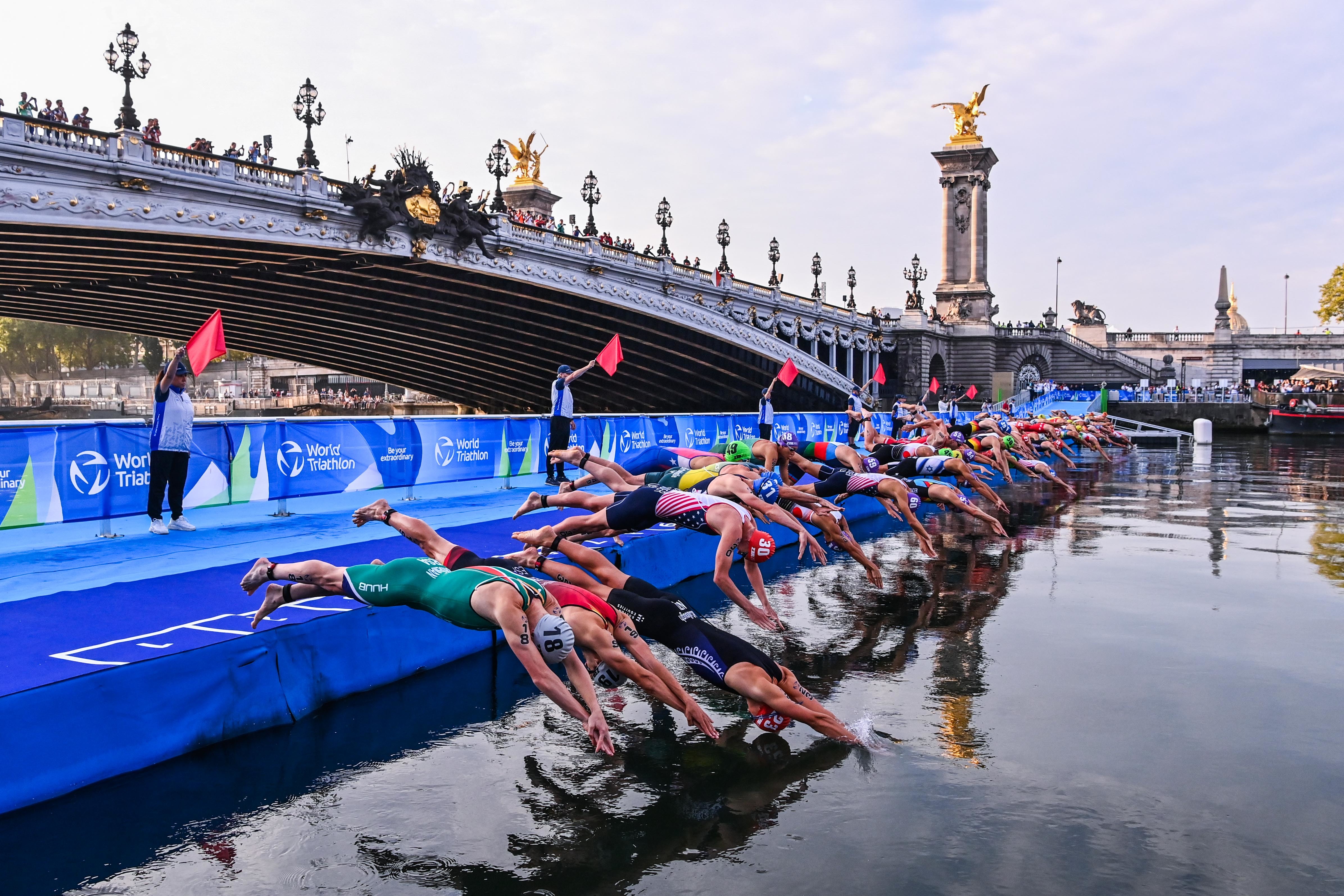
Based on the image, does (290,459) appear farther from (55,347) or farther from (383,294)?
(55,347)

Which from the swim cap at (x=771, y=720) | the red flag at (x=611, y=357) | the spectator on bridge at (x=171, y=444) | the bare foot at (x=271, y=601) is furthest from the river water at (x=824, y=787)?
the red flag at (x=611, y=357)

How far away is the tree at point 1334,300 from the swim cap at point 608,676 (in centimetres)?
11874

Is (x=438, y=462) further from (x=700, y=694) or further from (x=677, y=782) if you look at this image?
(x=677, y=782)

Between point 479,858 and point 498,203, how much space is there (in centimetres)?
4690

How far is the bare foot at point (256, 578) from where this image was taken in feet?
26.0

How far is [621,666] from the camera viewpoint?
7.14 m

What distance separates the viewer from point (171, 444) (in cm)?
1266

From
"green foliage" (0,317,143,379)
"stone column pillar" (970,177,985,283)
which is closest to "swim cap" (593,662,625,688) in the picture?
"stone column pillar" (970,177,985,283)

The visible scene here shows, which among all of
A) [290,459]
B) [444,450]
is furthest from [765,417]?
[290,459]

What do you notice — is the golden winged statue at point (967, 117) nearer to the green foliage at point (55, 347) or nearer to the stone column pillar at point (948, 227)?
the stone column pillar at point (948, 227)

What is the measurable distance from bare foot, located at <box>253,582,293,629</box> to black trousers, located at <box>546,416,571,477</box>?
1140cm

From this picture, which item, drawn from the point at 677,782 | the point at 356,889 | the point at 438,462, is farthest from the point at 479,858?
the point at 438,462

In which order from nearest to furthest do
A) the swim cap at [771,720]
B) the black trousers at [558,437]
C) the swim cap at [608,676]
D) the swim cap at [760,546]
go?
the swim cap at [771,720] < the swim cap at [608,676] < the swim cap at [760,546] < the black trousers at [558,437]

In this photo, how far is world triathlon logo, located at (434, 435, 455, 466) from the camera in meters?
18.3
